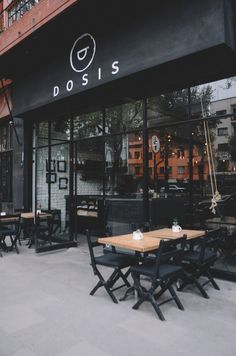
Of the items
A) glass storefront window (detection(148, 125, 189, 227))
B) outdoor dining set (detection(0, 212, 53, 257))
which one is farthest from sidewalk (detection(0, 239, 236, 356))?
outdoor dining set (detection(0, 212, 53, 257))

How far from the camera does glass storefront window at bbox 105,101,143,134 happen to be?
8166 mm

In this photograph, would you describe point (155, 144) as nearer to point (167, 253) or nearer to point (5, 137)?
point (167, 253)

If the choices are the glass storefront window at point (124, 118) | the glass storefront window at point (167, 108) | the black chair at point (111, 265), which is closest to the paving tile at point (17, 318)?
the black chair at point (111, 265)

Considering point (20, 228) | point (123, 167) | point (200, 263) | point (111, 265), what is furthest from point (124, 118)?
point (200, 263)

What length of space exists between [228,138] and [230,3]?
9.06 feet

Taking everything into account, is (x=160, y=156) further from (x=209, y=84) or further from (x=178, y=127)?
(x=209, y=84)

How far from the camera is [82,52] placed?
7668mm

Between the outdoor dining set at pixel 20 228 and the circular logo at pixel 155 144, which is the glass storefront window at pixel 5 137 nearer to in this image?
the outdoor dining set at pixel 20 228

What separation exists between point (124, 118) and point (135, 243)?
452 centimetres

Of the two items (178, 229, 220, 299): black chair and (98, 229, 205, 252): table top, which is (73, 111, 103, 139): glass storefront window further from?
(178, 229, 220, 299): black chair

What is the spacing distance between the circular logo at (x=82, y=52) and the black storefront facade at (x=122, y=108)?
1.0 inches

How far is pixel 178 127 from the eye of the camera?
7.40 meters

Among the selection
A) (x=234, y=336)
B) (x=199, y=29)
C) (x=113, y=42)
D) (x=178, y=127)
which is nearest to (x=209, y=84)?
(x=178, y=127)

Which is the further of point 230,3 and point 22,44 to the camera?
point 22,44
